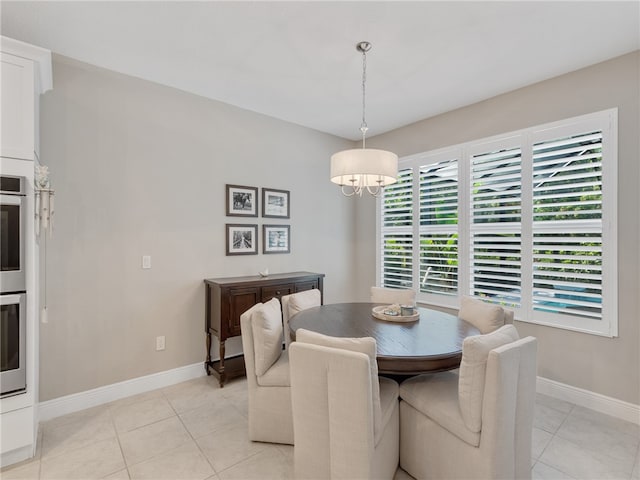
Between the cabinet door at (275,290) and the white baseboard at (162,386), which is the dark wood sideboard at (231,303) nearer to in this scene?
the cabinet door at (275,290)

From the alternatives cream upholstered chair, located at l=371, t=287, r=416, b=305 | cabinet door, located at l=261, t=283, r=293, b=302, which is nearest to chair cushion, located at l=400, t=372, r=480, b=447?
cream upholstered chair, located at l=371, t=287, r=416, b=305

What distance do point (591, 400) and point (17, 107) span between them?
4621 millimetres

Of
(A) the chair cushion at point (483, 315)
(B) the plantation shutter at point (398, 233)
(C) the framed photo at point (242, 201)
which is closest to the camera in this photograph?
(A) the chair cushion at point (483, 315)

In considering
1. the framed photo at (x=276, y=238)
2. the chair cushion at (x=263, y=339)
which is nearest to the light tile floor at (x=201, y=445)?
the chair cushion at (x=263, y=339)

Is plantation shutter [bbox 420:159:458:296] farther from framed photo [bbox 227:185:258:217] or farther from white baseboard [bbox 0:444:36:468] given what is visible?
white baseboard [bbox 0:444:36:468]

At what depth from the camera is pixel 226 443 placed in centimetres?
226

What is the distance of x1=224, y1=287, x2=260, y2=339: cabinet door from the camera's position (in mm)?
3154

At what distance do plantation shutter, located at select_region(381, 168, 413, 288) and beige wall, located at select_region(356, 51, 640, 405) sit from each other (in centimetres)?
113

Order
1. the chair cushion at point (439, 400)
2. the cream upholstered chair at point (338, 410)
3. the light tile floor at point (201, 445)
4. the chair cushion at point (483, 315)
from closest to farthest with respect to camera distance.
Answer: the cream upholstered chair at point (338, 410), the chair cushion at point (439, 400), the light tile floor at point (201, 445), the chair cushion at point (483, 315)

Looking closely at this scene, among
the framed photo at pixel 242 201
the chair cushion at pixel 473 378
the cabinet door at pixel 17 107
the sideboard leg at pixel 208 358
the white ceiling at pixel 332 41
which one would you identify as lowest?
the sideboard leg at pixel 208 358

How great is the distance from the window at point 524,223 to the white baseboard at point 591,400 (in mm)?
519

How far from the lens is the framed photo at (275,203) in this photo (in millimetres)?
3832

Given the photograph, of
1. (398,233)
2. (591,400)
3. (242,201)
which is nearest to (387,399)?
(591,400)

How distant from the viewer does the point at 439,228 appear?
3.83 meters
